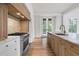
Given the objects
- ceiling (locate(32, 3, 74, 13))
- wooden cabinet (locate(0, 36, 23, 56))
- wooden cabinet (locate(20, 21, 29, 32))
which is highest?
ceiling (locate(32, 3, 74, 13))

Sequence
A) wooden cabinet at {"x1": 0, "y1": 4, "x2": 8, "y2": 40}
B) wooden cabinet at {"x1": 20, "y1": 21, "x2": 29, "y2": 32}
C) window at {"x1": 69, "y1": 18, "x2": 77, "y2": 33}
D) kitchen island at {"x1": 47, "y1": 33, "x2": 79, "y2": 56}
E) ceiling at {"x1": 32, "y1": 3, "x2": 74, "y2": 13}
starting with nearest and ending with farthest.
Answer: kitchen island at {"x1": 47, "y1": 33, "x2": 79, "y2": 56}, wooden cabinet at {"x1": 0, "y1": 4, "x2": 8, "y2": 40}, wooden cabinet at {"x1": 20, "y1": 21, "x2": 29, "y2": 32}, ceiling at {"x1": 32, "y1": 3, "x2": 74, "y2": 13}, window at {"x1": 69, "y1": 18, "x2": 77, "y2": 33}

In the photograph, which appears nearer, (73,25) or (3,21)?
(3,21)

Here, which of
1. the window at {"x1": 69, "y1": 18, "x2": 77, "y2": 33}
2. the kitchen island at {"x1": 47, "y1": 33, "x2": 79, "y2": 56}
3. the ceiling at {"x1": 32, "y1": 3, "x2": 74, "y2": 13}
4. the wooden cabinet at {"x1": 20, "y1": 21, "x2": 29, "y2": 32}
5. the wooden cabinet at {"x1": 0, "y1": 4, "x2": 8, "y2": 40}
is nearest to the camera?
the kitchen island at {"x1": 47, "y1": 33, "x2": 79, "y2": 56}

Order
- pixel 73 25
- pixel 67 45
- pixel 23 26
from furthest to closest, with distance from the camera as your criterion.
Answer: pixel 73 25, pixel 23 26, pixel 67 45

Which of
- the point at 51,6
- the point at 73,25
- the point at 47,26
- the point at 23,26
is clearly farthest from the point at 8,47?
the point at 73,25

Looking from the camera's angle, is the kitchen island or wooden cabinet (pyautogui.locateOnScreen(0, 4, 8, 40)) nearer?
the kitchen island

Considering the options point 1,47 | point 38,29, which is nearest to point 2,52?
point 1,47

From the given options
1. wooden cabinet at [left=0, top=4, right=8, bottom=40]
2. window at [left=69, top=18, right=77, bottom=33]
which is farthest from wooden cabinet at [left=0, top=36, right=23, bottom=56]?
window at [left=69, top=18, right=77, bottom=33]

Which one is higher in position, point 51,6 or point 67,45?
point 51,6

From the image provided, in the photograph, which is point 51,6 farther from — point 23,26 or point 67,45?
point 67,45

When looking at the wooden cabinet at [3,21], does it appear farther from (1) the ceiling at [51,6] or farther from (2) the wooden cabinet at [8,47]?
(1) the ceiling at [51,6]

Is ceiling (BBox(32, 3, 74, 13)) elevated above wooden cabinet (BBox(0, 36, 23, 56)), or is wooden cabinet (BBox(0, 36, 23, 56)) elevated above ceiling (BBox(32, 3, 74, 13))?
ceiling (BBox(32, 3, 74, 13))

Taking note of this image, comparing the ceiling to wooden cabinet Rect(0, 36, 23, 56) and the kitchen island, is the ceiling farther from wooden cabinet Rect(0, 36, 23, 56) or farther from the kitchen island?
wooden cabinet Rect(0, 36, 23, 56)

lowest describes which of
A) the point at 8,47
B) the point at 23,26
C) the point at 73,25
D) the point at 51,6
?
the point at 8,47
